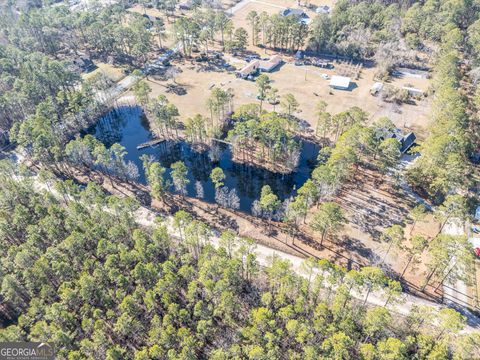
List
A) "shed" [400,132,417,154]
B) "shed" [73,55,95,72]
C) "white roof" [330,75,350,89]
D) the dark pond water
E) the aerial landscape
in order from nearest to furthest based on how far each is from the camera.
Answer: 1. the aerial landscape
2. the dark pond water
3. "shed" [400,132,417,154]
4. "white roof" [330,75,350,89]
5. "shed" [73,55,95,72]

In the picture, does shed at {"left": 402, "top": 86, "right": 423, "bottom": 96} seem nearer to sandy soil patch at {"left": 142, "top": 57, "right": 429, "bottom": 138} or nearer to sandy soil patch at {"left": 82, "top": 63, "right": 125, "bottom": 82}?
sandy soil patch at {"left": 142, "top": 57, "right": 429, "bottom": 138}

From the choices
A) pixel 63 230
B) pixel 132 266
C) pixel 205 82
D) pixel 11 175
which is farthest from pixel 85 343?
pixel 205 82

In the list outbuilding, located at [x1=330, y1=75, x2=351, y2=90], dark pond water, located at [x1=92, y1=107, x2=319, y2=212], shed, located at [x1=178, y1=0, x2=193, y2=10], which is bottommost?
dark pond water, located at [x1=92, y1=107, x2=319, y2=212]

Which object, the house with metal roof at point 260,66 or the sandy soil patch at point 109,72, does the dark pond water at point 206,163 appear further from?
the house with metal roof at point 260,66

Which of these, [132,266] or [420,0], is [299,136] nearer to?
[132,266]

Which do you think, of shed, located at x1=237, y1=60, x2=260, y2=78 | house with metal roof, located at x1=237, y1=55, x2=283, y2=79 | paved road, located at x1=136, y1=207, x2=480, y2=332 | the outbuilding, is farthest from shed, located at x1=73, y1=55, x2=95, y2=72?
the outbuilding

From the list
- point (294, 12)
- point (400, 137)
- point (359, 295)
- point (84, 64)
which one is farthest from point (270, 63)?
point (359, 295)

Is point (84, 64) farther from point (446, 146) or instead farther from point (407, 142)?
point (446, 146)
